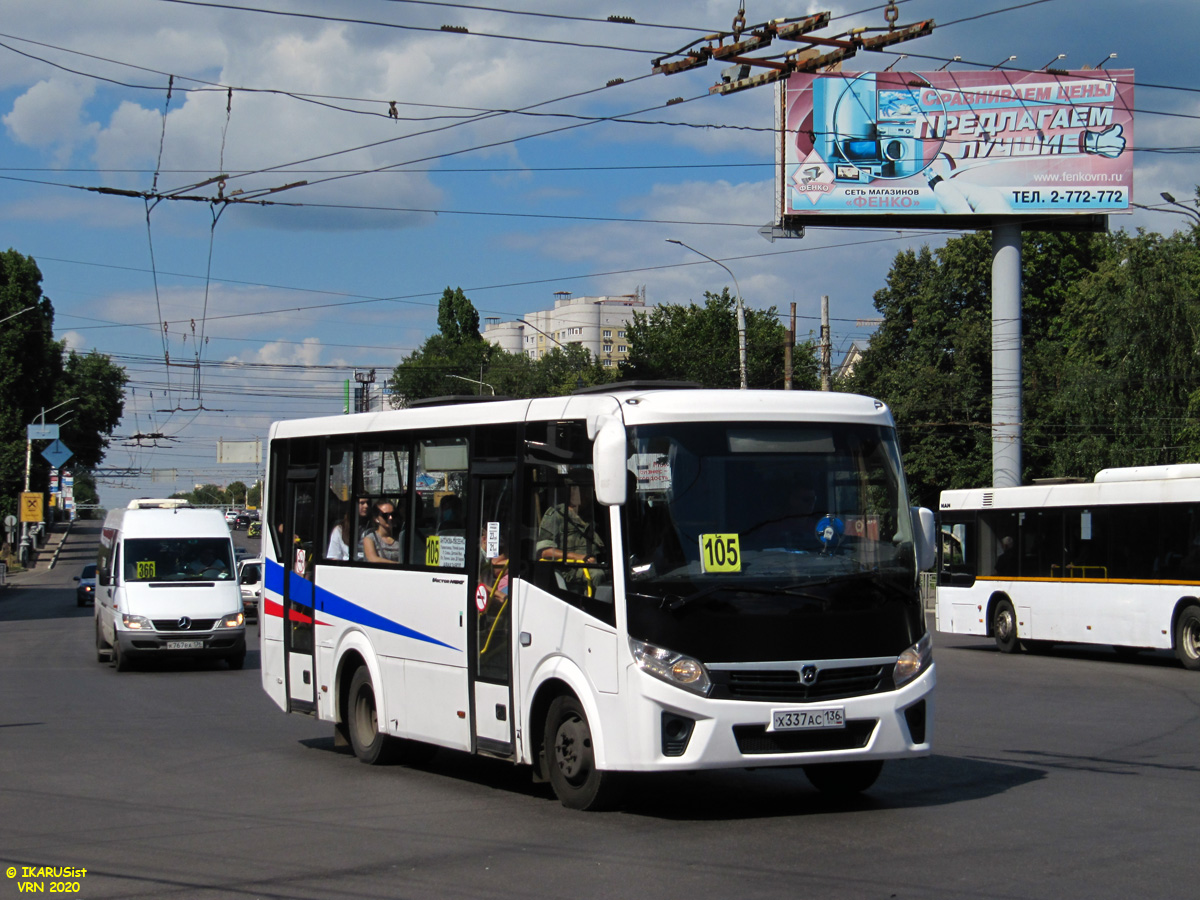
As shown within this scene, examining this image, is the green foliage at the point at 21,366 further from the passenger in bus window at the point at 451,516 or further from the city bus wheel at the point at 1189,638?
the passenger in bus window at the point at 451,516

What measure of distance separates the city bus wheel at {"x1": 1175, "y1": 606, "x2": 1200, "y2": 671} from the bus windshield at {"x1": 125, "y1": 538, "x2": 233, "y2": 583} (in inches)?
572

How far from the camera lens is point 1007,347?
4600 cm

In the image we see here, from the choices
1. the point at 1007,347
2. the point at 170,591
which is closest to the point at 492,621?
the point at 170,591

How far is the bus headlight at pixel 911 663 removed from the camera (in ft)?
29.7

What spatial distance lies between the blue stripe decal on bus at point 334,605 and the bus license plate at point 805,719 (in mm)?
2775

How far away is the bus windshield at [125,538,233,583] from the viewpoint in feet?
74.3

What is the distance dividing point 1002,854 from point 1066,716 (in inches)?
321

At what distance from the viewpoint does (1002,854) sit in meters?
7.63

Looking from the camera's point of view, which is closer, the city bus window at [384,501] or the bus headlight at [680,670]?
the bus headlight at [680,670]

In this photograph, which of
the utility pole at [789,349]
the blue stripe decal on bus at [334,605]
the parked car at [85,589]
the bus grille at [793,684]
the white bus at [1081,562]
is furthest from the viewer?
the parked car at [85,589]

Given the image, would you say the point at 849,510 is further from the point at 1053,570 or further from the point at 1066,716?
the point at 1053,570

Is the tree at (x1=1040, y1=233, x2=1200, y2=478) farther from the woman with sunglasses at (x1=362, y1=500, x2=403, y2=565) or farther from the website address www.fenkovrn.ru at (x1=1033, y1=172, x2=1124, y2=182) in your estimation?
the woman with sunglasses at (x1=362, y1=500, x2=403, y2=565)

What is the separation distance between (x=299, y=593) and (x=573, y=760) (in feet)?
15.1

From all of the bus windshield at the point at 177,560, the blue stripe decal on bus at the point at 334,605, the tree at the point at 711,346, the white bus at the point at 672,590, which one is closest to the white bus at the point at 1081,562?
A: the blue stripe decal on bus at the point at 334,605
